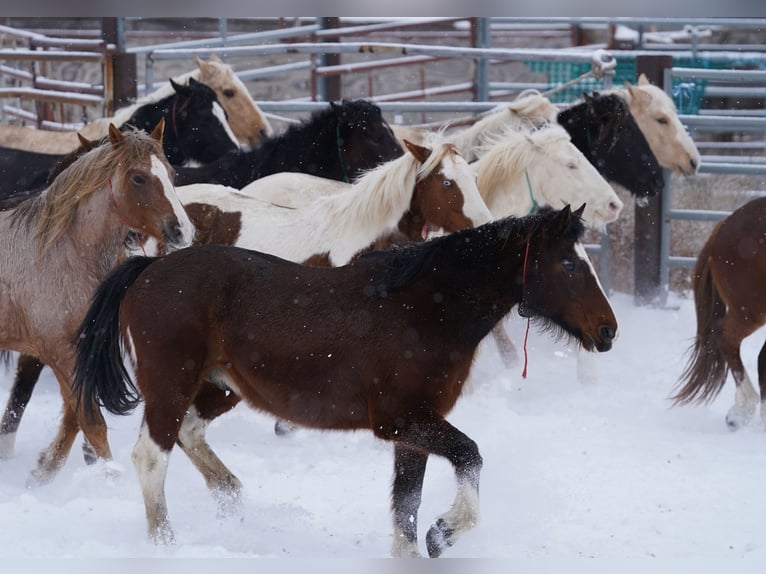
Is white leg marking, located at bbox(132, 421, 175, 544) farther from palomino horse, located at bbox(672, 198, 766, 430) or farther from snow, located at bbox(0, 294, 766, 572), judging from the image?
palomino horse, located at bbox(672, 198, 766, 430)

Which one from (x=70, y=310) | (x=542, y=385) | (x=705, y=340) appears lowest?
(x=542, y=385)

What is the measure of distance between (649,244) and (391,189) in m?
4.20

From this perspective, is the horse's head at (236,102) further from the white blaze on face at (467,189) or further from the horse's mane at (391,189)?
the white blaze on face at (467,189)

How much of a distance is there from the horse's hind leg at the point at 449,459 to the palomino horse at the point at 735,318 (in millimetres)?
2888

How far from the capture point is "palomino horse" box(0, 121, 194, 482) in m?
4.39

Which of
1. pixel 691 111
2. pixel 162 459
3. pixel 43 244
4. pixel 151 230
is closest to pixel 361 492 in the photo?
pixel 162 459

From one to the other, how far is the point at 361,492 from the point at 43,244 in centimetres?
189

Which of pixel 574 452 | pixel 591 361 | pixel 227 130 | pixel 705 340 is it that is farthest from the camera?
pixel 227 130

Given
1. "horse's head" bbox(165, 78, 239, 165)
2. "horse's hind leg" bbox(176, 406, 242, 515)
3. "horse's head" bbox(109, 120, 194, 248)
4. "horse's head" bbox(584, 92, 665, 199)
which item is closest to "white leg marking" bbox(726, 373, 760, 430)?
"horse's head" bbox(584, 92, 665, 199)

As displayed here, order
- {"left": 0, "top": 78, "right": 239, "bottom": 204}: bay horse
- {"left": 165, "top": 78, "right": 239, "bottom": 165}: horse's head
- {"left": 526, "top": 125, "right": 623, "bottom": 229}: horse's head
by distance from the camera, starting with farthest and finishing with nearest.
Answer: {"left": 165, "top": 78, "right": 239, "bottom": 165}: horse's head
{"left": 0, "top": 78, "right": 239, "bottom": 204}: bay horse
{"left": 526, "top": 125, "right": 623, "bottom": 229}: horse's head

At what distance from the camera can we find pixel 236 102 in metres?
A: 8.24

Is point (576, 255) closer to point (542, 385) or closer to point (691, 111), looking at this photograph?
point (542, 385)

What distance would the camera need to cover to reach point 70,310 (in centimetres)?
446

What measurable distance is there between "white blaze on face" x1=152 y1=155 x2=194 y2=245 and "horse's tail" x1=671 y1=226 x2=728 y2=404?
10.1 ft
